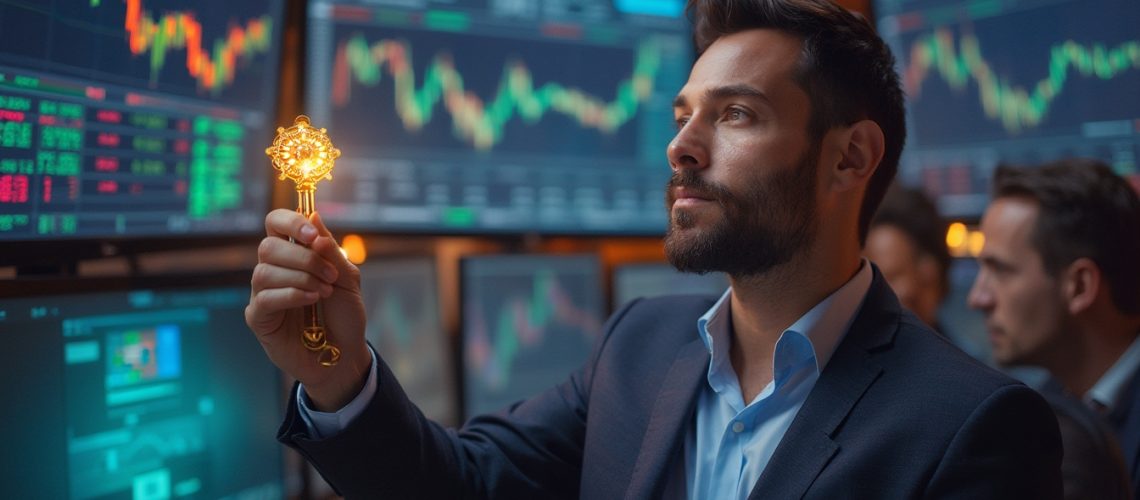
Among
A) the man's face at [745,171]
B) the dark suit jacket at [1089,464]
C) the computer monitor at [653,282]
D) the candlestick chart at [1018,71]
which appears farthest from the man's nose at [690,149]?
the candlestick chart at [1018,71]

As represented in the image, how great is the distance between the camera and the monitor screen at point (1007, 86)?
6.69 feet

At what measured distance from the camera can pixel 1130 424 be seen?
1830 mm

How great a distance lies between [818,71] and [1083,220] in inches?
36.6

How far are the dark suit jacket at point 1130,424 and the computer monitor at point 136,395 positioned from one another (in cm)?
149

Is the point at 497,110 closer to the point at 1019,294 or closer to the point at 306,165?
the point at 306,165

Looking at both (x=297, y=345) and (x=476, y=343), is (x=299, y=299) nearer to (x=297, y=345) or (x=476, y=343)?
(x=297, y=345)

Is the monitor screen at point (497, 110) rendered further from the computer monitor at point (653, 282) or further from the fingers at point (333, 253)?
the fingers at point (333, 253)

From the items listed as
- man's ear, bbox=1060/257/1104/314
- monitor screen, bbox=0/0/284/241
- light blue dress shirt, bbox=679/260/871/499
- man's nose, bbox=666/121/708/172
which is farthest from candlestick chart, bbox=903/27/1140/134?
monitor screen, bbox=0/0/284/241

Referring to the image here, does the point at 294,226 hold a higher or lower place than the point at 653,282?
higher

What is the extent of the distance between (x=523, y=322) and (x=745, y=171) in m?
0.90

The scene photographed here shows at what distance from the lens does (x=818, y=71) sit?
136 cm

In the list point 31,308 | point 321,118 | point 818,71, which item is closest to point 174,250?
point 31,308

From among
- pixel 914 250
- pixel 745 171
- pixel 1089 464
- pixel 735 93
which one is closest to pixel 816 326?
pixel 745 171

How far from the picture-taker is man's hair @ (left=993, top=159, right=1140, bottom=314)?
1957 mm
